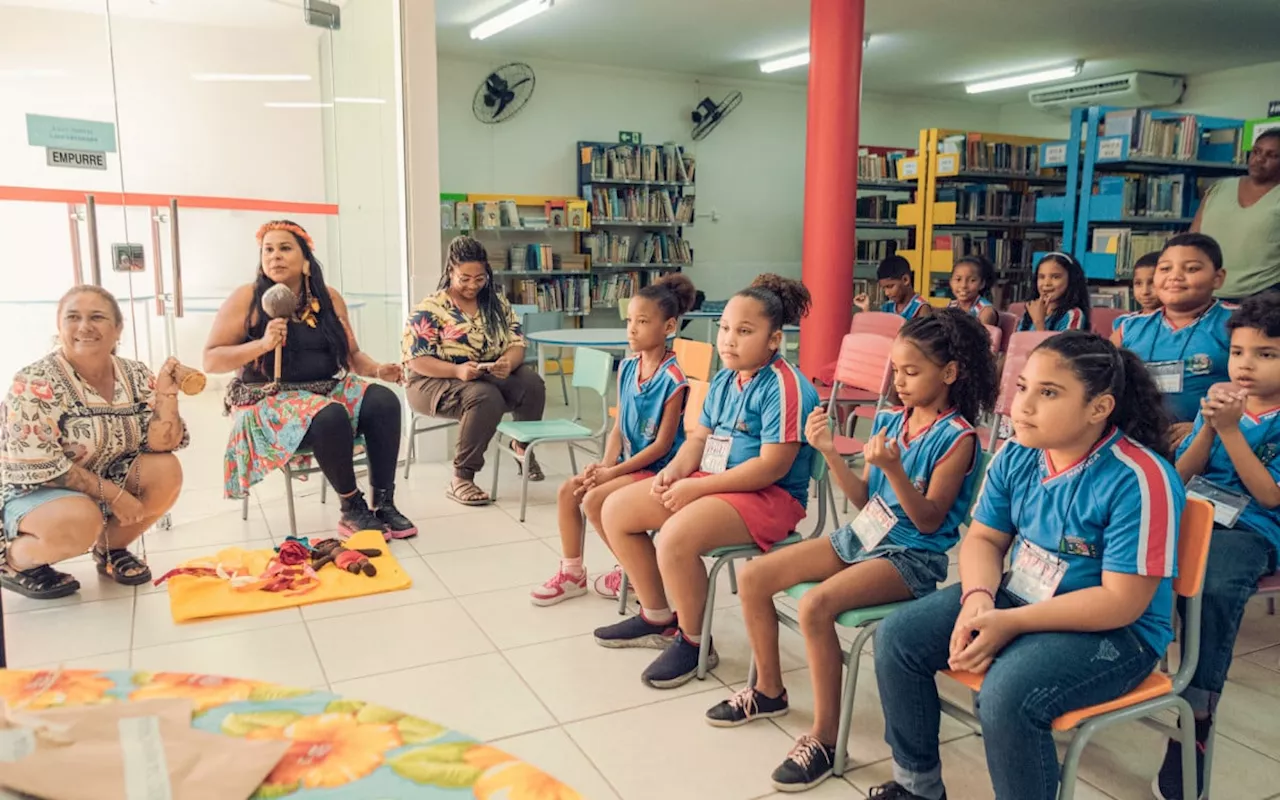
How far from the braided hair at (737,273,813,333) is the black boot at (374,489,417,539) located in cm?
178

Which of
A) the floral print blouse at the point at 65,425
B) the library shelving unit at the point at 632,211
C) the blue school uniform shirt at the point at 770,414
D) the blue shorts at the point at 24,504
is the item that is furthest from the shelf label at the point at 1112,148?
the blue shorts at the point at 24,504

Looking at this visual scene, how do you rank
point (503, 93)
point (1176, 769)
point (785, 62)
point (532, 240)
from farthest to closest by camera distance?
point (785, 62) → point (532, 240) → point (503, 93) → point (1176, 769)

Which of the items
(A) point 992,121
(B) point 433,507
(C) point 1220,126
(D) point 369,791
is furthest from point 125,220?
(A) point 992,121

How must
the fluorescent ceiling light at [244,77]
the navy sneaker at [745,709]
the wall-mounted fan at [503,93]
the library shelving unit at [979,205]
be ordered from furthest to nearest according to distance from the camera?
the wall-mounted fan at [503,93]
the library shelving unit at [979,205]
the fluorescent ceiling light at [244,77]
the navy sneaker at [745,709]

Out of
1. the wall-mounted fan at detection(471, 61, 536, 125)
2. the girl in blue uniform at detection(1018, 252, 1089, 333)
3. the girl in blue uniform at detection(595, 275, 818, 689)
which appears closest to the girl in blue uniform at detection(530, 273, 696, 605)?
the girl in blue uniform at detection(595, 275, 818, 689)

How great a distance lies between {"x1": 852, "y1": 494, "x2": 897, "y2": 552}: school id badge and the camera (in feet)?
6.46

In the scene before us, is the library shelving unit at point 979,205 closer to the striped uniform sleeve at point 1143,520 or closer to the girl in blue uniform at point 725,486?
the girl in blue uniform at point 725,486

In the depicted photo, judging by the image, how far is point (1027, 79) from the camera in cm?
977

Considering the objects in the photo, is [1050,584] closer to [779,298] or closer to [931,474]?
[931,474]

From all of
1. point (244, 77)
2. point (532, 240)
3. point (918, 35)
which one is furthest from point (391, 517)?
point (918, 35)

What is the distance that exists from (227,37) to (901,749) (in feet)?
15.4

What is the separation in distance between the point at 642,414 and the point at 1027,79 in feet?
29.1

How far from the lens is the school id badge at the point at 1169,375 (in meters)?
2.66

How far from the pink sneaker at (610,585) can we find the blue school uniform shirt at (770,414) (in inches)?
31.5
